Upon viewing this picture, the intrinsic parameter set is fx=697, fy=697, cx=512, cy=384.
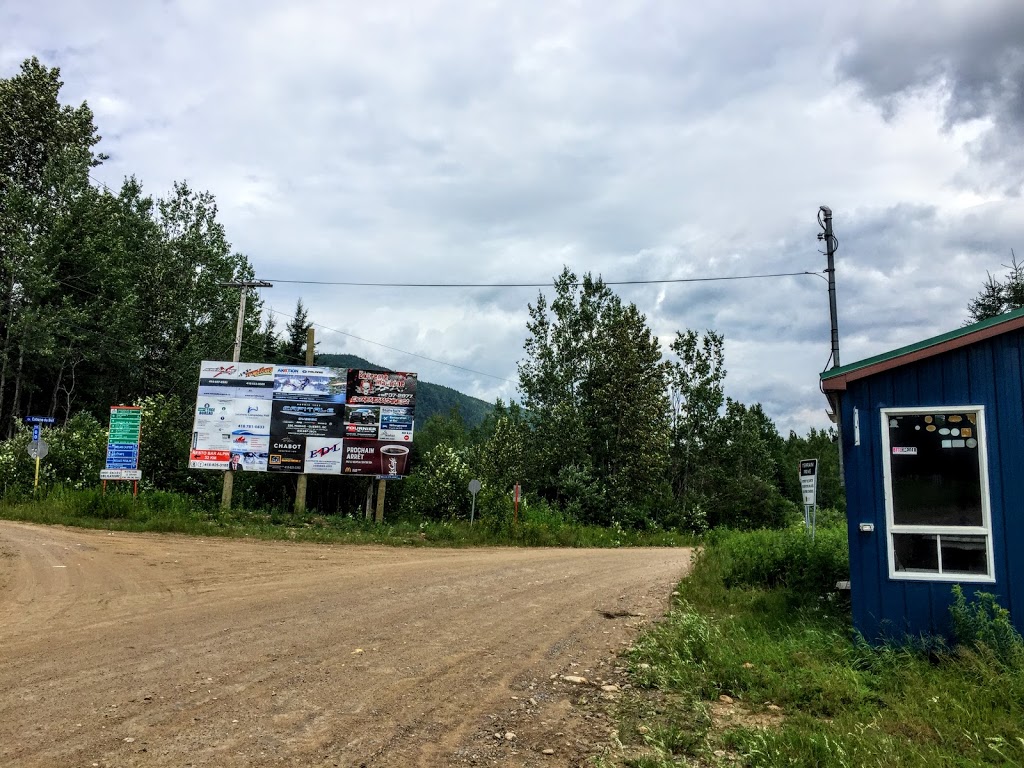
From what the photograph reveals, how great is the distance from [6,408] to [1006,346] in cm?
4160

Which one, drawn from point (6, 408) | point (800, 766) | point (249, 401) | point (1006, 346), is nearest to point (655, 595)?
point (1006, 346)

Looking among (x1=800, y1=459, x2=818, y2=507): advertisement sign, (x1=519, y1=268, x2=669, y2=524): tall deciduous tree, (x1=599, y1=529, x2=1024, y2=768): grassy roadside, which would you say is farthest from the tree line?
(x1=599, y1=529, x2=1024, y2=768): grassy roadside

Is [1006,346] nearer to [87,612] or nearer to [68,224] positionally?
[87,612]

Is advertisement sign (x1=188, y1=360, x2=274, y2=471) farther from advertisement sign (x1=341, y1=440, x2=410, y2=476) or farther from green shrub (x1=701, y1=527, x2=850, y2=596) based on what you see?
green shrub (x1=701, y1=527, x2=850, y2=596)

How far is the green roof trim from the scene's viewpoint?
7070mm

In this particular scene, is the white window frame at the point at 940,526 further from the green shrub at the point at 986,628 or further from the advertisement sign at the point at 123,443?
the advertisement sign at the point at 123,443

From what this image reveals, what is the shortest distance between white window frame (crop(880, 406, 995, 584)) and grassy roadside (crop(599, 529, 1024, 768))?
14.0 inches

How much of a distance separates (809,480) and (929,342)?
9.07 m

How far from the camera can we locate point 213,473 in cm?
2458

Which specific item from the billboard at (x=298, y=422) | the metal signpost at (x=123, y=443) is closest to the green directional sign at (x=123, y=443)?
the metal signpost at (x=123, y=443)

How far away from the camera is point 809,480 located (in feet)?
51.3

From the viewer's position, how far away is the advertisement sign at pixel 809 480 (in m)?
15.2

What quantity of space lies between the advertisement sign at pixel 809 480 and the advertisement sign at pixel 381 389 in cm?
1152

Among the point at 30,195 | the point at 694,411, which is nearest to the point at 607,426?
the point at 694,411
